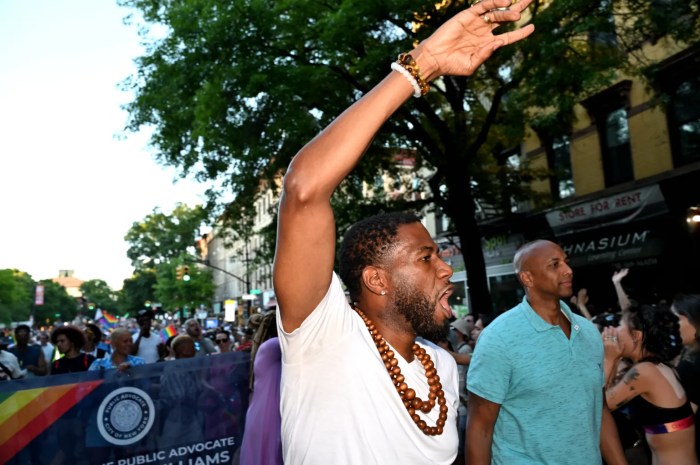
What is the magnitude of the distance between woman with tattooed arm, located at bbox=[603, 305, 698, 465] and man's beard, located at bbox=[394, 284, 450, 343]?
92.3 inches

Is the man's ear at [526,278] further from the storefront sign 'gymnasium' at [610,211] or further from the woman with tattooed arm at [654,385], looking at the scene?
the storefront sign 'gymnasium' at [610,211]

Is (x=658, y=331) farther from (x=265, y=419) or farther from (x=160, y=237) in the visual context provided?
(x=160, y=237)

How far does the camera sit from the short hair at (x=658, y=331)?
3.81 m

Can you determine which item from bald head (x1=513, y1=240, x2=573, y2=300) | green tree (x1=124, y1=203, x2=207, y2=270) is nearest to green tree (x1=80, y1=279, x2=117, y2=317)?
green tree (x1=124, y1=203, x2=207, y2=270)

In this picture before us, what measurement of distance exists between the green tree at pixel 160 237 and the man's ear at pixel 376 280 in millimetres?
67497

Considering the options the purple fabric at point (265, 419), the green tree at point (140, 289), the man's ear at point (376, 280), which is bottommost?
the purple fabric at point (265, 419)

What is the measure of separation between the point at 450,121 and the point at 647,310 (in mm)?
11376

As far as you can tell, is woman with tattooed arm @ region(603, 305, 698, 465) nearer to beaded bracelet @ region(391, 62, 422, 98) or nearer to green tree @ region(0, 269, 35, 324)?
beaded bracelet @ region(391, 62, 422, 98)

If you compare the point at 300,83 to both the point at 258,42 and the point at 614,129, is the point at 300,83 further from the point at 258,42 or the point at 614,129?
the point at 614,129

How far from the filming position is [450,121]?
14.8 meters

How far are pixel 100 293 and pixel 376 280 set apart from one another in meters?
156

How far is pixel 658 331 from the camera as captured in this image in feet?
12.6

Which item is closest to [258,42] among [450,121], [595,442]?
[450,121]

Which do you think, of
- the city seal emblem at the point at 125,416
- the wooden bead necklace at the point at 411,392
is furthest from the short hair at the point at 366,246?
the city seal emblem at the point at 125,416
